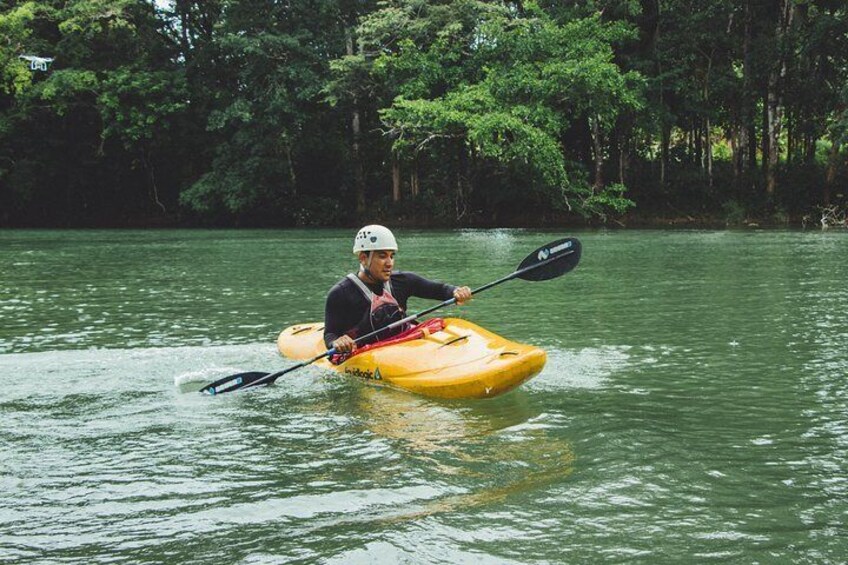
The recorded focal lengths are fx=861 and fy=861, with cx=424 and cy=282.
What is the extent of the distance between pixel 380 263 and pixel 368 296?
29 centimetres

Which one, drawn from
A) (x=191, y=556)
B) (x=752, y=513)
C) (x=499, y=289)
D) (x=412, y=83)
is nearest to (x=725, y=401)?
(x=752, y=513)

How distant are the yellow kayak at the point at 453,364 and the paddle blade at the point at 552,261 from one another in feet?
3.59


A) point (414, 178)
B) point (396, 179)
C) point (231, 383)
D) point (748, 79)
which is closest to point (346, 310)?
point (231, 383)

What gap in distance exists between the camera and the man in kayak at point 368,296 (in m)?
6.10

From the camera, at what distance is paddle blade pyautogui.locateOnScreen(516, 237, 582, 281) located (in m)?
6.89

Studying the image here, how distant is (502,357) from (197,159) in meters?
33.7

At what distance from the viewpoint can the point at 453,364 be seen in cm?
550

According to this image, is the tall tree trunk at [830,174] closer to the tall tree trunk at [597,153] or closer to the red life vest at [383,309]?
the tall tree trunk at [597,153]

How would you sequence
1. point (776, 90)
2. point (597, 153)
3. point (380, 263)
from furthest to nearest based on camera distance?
point (597, 153), point (776, 90), point (380, 263)

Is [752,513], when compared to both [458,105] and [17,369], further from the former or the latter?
[458,105]

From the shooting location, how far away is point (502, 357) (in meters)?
5.36

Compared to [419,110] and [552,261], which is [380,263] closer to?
[552,261]

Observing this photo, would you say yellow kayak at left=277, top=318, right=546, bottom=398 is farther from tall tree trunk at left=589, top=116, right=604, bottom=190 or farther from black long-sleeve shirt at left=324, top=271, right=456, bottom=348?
tall tree trunk at left=589, top=116, right=604, bottom=190

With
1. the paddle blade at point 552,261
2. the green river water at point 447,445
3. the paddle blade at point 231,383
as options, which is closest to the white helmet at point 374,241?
the green river water at point 447,445
